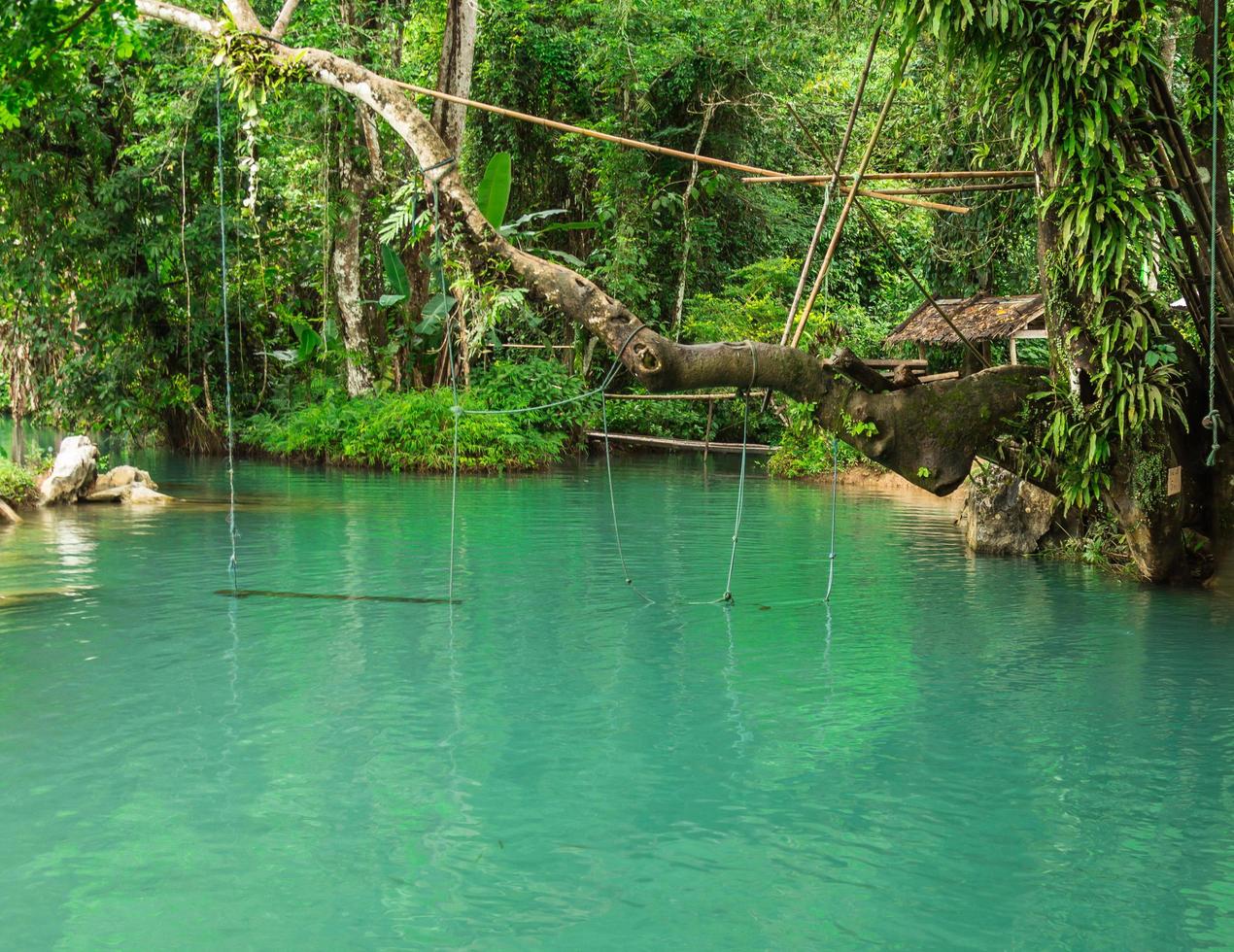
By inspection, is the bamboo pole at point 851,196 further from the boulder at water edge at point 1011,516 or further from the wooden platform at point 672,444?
the wooden platform at point 672,444

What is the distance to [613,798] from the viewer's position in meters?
Result: 5.40

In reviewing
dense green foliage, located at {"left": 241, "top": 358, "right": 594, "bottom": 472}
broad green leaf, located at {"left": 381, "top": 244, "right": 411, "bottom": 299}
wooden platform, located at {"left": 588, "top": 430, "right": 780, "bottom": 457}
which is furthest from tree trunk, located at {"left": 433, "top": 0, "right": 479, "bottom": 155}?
wooden platform, located at {"left": 588, "top": 430, "right": 780, "bottom": 457}

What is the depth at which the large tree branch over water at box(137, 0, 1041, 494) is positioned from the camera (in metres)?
8.88

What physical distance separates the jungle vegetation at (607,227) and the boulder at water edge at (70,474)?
12.4 ft

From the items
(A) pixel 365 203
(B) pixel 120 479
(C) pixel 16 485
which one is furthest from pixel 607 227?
(C) pixel 16 485

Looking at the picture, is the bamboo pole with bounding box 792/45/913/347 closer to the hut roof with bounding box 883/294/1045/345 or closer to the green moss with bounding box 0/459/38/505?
the hut roof with bounding box 883/294/1045/345

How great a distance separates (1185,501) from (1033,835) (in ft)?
19.2

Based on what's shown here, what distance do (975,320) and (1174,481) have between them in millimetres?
8828

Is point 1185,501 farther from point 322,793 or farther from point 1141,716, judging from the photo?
point 322,793

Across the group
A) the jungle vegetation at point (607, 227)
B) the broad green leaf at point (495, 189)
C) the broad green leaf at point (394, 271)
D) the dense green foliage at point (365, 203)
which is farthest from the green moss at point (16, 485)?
the broad green leaf at point (394, 271)

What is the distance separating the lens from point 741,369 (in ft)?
29.4

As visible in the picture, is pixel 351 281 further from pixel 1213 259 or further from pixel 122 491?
pixel 1213 259

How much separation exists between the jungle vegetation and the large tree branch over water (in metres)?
0.03

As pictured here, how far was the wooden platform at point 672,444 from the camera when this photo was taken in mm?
21747
